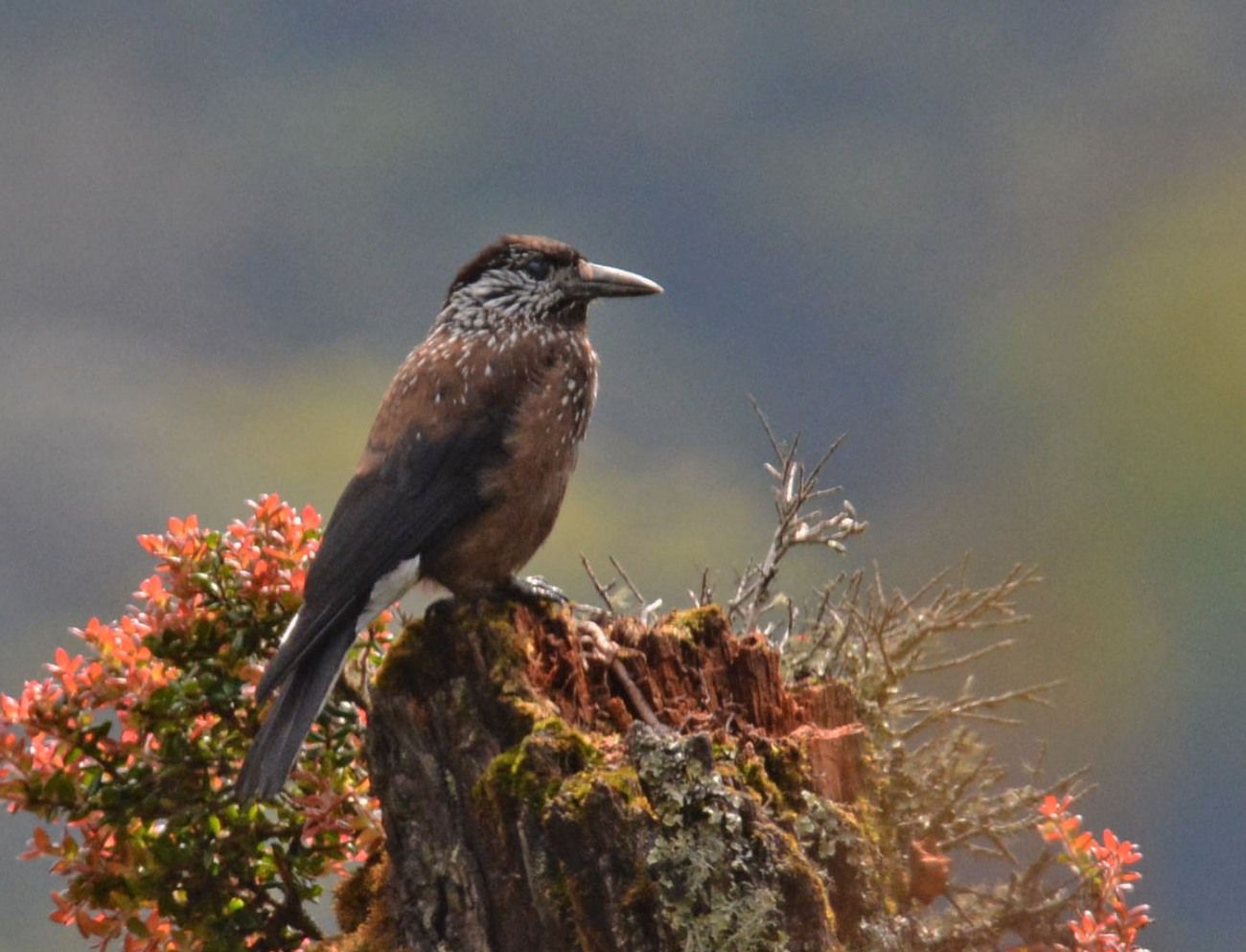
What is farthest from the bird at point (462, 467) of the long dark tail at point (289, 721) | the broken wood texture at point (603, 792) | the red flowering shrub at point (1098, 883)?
the red flowering shrub at point (1098, 883)

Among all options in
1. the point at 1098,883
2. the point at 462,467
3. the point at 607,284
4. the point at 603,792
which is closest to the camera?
the point at 603,792

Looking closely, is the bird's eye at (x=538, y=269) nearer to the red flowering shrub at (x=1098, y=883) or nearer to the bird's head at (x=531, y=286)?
the bird's head at (x=531, y=286)

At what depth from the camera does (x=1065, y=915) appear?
4230 millimetres

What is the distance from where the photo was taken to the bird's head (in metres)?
5.84

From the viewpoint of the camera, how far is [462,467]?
5.15m

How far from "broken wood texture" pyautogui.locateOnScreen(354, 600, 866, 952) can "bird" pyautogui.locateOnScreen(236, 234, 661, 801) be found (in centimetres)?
31

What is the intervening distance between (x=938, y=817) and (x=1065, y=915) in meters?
0.44

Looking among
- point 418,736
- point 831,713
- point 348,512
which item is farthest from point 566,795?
point 348,512

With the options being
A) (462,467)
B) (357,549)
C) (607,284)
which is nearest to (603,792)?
(357,549)

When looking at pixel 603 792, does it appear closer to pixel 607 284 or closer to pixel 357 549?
pixel 357 549

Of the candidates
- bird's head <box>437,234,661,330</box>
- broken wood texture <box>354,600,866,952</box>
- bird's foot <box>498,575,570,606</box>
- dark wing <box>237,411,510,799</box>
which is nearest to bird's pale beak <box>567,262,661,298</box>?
bird's head <box>437,234,661,330</box>

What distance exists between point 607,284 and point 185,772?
8.04 ft

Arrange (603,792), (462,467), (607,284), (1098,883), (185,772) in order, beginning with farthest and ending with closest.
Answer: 1. (607,284)
2. (462,467)
3. (185,772)
4. (1098,883)
5. (603,792)

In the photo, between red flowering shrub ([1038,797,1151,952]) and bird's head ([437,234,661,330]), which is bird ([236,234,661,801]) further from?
red flowering shrub ([1038,797,1151,952])
